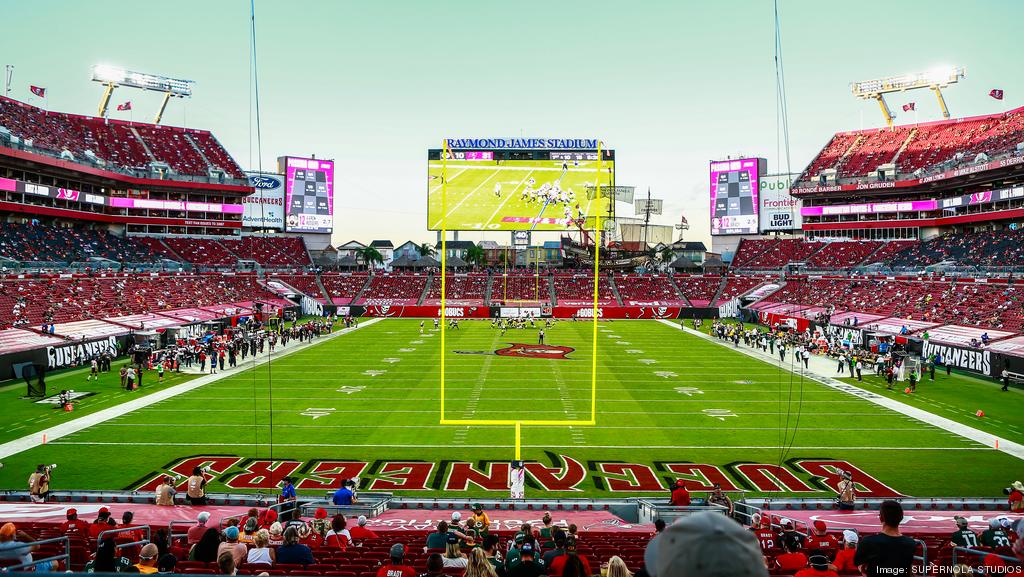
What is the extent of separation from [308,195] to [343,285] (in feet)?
50.2

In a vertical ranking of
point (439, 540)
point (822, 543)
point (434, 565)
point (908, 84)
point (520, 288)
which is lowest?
point (822, 543)

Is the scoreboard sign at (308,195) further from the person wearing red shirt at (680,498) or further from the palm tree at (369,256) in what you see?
the person wearing red shirt at (680,498)

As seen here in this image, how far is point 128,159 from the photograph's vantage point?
59.5m

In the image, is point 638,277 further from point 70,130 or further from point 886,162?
point 70,130

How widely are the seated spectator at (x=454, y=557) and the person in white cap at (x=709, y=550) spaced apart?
480cm

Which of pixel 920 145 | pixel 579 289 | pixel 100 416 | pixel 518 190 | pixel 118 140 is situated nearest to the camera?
pixel 100 416

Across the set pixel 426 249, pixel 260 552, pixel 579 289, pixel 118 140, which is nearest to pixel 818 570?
pixel 260 552

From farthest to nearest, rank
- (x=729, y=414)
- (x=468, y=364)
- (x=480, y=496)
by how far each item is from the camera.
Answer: (x=468, y=364) → (x=729, y=414) → (x=480, y=496)

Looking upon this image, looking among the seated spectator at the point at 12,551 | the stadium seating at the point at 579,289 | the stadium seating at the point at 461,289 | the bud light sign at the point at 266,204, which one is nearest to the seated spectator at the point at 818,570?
the seated spectator at the point at 12,551

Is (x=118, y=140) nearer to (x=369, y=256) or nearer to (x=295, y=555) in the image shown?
(x=369, y=256)

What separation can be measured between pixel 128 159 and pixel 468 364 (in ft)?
162

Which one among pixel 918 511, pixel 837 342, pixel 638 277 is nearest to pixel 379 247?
pixel 638 277

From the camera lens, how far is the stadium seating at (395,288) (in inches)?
2272

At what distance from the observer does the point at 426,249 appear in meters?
99.5
